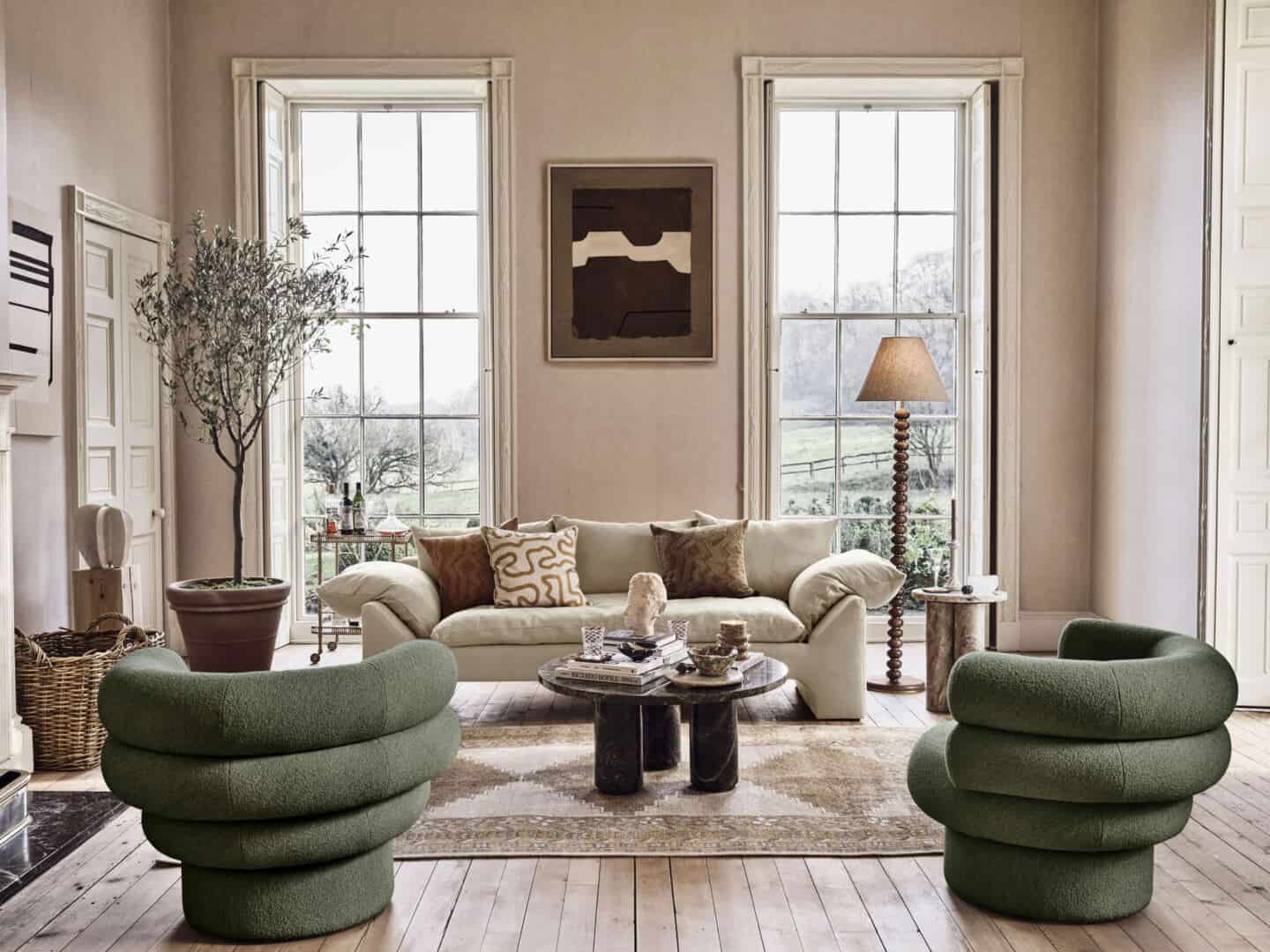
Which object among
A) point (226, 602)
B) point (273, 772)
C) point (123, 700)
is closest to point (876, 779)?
point (273, 772)

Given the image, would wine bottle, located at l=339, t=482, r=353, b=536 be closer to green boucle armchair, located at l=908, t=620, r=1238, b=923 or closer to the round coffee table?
the round coffee table

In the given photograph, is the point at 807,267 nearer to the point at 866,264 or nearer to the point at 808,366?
the point at 866,264

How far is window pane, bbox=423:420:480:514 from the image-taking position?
6.69 m

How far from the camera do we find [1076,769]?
2672 mm

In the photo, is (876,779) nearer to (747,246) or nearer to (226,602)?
(226,602)

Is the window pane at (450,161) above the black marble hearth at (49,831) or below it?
above

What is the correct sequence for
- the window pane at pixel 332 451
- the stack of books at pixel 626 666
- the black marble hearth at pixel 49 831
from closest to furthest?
1. the black marble hearth at pixel 49 831
2. the stack of books at pixel 626 666
3. the window pane at pixel 332 451

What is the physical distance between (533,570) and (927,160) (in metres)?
3.49

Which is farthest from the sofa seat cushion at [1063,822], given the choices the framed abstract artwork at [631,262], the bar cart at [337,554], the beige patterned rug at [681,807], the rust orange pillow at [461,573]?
the bar cart at [337,554]

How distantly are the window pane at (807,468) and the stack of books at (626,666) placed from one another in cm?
262

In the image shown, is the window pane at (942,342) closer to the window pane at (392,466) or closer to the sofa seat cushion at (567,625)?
the sofa seat cushion at (567,625)

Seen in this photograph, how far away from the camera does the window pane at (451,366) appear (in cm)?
668

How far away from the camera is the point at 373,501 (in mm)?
6750

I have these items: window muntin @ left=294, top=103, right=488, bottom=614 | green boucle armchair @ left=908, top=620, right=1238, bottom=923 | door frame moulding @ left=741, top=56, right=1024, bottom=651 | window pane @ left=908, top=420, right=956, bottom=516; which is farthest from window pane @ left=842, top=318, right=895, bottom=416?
green boucle armchair @ left=908, top=620, right=1238, bottom=923
